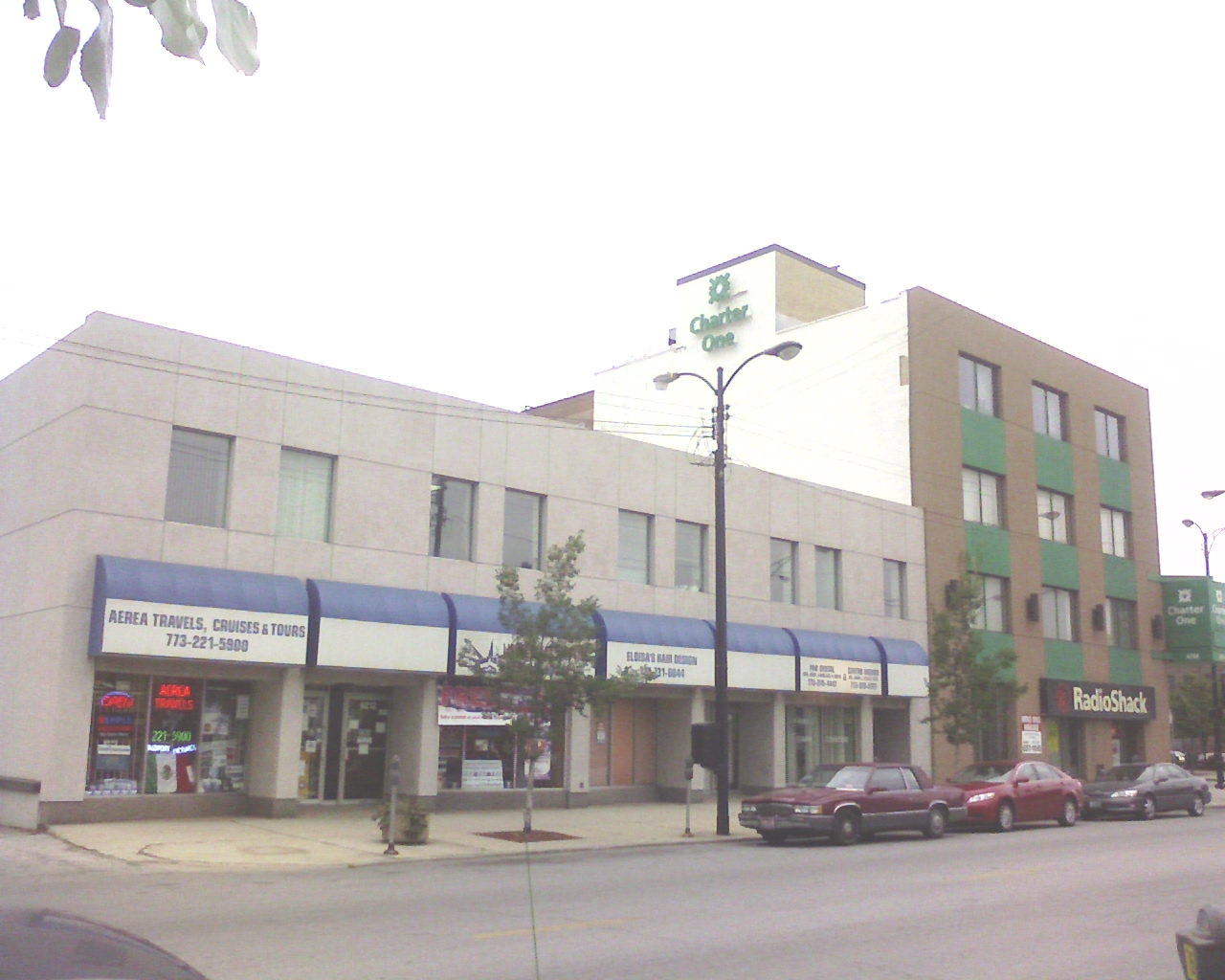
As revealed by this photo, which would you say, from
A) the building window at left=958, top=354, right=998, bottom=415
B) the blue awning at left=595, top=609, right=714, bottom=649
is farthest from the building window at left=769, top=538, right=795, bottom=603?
the building window at left=958, top=354, right=998, bottom=415

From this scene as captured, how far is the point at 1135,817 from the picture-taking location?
2986 cm

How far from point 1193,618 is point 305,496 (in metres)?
36.5

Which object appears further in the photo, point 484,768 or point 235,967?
point 484,768

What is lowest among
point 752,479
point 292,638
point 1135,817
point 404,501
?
point 1135,817

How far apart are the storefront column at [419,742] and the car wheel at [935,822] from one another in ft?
31.7

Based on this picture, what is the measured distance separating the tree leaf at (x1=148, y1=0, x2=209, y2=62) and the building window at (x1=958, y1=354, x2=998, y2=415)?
3847cm

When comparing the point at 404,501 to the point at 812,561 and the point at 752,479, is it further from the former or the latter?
the point at 812,561

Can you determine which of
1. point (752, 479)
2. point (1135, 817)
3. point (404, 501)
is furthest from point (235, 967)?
point (1135, 817)

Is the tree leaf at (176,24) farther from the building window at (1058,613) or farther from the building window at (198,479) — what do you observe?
the building window at (1058,613)

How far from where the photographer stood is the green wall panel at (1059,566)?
41969 millimetres

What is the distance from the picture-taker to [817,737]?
33812mm

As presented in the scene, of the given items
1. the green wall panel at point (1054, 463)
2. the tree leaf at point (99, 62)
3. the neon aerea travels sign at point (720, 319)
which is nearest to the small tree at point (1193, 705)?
the green wall panel at point (1054, 463)

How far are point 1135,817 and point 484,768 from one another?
53.3 ft

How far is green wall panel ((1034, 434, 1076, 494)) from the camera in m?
42.5
